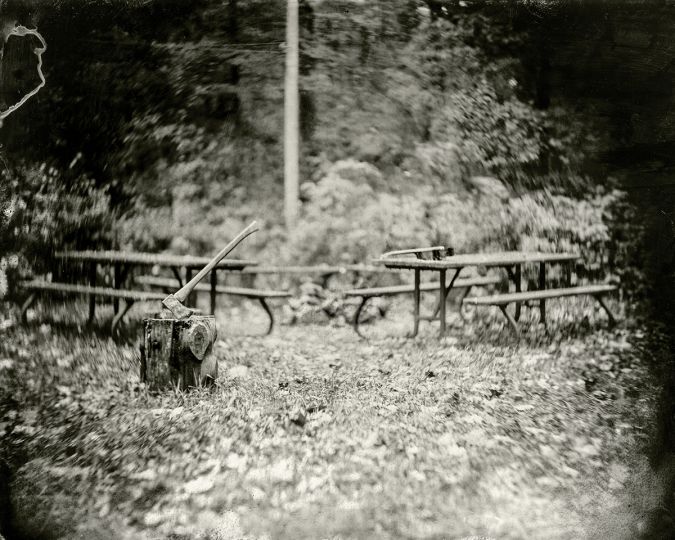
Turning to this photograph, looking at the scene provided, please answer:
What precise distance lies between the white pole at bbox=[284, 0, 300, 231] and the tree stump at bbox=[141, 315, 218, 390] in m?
0.72

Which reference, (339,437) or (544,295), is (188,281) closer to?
(339,437)

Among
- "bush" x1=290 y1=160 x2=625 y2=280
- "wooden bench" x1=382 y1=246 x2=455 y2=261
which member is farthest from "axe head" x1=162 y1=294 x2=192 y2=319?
"wooden bench" x1=382 y1=246 x2=455 y2=261

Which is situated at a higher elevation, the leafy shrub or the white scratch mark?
the white scratch mark

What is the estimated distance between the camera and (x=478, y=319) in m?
2.50

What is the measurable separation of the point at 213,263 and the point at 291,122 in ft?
2.74

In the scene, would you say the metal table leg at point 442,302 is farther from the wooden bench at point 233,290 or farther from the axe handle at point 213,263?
the axe handle at point 213,263

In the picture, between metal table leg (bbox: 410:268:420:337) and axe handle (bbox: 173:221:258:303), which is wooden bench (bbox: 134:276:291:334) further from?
metal table leg (bbox: 410:268:420:337)

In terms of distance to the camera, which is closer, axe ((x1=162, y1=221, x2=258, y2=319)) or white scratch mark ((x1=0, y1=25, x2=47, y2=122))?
axe ((x1=162, y1=221, x2=258, y2=319))

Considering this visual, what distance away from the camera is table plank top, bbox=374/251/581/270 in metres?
2.37

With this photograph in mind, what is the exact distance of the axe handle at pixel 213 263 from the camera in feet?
7.48

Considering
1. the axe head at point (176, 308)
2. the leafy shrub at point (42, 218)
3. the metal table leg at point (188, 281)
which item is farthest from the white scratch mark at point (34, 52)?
the axe head at point (176, 308)

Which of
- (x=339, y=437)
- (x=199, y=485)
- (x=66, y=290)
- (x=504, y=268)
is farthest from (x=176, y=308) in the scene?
(x=504, y=268)

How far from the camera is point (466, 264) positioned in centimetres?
257

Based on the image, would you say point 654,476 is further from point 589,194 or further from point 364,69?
point 364,69
